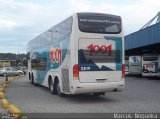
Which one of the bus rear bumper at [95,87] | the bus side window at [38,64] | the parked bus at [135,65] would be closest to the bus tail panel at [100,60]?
the bus rear bumper at [95,87]

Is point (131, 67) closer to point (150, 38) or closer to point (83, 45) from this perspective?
point (150, 38)

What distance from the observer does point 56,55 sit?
19.0 meters

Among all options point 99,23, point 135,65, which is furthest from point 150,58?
point 99,23

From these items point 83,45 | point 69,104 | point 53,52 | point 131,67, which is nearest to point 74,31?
point 83,45

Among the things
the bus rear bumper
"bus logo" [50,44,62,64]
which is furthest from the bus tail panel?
"bus logo" [50,44,62,64]

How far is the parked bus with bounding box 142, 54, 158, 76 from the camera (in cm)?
4069

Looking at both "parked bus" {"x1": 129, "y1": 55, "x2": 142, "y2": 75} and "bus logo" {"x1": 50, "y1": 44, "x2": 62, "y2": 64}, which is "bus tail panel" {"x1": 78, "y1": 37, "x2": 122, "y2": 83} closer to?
"bus logo" {"x1": 50, "y1": 44, "x2": 62, "y2": 64}

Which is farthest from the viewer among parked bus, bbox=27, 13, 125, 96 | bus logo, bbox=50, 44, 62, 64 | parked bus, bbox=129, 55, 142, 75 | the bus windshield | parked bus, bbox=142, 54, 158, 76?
parked bus, bbox=129, 55, 142, 75

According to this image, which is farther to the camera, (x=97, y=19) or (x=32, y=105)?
(x=97, y=19)

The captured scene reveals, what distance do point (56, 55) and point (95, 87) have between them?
3.87 m

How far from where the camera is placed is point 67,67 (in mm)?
16672

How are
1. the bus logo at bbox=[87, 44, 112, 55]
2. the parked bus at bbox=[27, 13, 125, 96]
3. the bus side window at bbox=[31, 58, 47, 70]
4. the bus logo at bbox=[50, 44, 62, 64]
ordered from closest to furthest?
1. the parked bus at bbox=[27, 13, 125, 96]
2. the bus logo at bbox=[87, 44, 112, 55]
3. the bus logo at bbox=[50, 44, 62, 64]
4. the bus side window at bbox=[31, 58, 47, 70]

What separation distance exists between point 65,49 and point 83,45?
53.9 inches

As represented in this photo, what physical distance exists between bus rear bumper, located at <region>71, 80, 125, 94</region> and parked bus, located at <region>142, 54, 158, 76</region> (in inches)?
973
